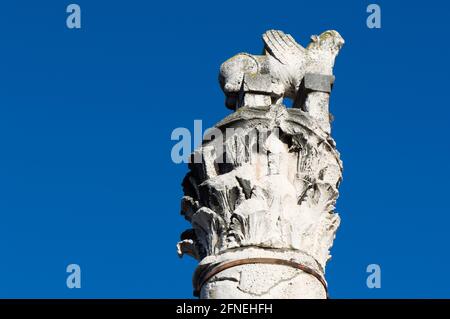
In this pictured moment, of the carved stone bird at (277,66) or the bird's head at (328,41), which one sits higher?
the bird's head at (328,41)

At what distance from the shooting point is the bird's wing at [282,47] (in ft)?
60.9

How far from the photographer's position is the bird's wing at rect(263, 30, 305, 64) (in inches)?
731

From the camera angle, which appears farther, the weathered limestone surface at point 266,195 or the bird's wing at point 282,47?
the bird's wing at point 282,47

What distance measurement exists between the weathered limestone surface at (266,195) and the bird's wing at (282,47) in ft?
0.94

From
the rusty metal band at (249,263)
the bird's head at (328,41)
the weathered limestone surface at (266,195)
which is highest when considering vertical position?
the bird's head at (328,41)

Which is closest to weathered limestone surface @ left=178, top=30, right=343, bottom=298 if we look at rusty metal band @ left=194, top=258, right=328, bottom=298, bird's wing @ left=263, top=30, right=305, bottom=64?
rusty metal band @ left=194, top=258, right=328, bottom=298

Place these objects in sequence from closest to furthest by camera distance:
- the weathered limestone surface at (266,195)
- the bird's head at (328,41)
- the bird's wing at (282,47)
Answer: the weathered limestone surface at (266,195)
the bird's wing at (282,47)
the bird's head at (328,41)

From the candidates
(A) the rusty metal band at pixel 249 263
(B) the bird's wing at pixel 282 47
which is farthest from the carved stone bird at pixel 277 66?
(A) the rusty metal band at pixel 249 263

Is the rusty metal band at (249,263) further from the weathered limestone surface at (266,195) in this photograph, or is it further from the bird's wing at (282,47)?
the bird's wing at (282,47)

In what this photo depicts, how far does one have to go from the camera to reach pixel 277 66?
18469 millimetres

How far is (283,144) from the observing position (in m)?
17.4

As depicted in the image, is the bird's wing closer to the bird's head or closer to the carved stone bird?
the carved stone bird

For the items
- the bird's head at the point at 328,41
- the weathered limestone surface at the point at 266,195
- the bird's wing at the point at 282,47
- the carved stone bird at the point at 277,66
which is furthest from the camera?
the bird's head at the point at 328,41
